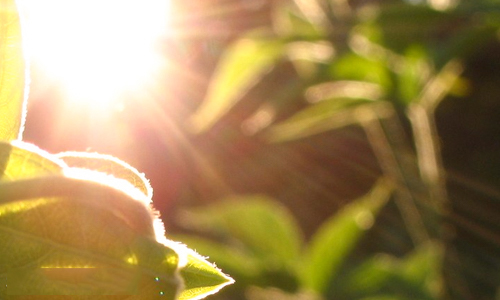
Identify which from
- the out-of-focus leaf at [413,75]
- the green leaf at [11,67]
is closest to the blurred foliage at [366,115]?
the out-of-focus leaf at [413,75]

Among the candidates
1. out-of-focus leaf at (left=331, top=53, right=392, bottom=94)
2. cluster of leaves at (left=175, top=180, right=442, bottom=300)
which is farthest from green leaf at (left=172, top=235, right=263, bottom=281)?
out-of-focus leaf at (left=331, top=53, right=392, bottom=94)

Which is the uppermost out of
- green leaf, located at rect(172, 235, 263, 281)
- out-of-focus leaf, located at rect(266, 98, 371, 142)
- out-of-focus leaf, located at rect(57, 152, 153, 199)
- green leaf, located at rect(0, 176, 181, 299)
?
out-of-focus leaf, located at rect(266, 98, 371, 142)

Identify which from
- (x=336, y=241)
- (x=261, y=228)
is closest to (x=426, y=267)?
(x=336, y=241)

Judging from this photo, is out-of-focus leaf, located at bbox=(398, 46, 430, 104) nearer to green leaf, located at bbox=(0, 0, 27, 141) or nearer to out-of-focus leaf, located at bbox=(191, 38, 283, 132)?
out-of-focus leaf, located at bbox=(191, 38, 283, 132)

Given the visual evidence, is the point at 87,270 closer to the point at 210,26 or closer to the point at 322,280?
the point at 322,280

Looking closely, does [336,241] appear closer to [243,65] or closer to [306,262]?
[306,262]

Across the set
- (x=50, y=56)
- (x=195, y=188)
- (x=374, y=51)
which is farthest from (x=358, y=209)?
(x=195, y=188)
